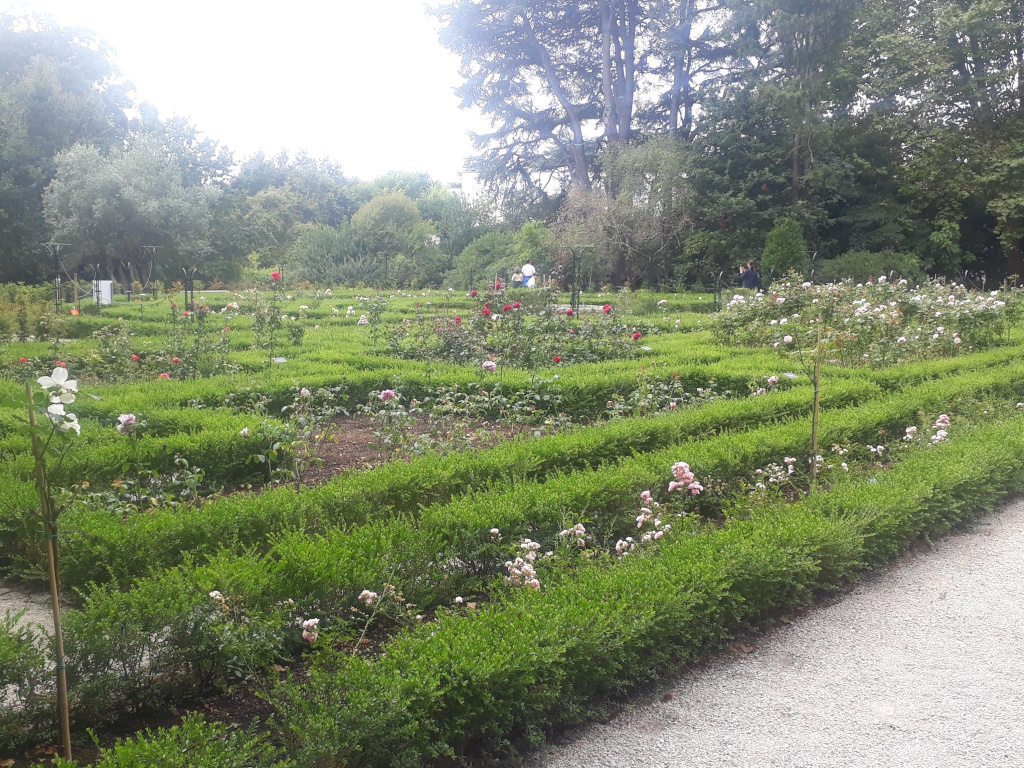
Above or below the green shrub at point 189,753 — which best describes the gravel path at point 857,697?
below

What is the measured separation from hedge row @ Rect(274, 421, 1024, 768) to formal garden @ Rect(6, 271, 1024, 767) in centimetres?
1

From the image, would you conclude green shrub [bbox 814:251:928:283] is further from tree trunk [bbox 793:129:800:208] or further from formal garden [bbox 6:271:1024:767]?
formal garden [bbox 6:271:1024:767]

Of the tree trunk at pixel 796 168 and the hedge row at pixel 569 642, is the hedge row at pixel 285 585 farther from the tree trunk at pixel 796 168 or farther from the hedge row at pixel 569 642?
the tree trunk at pixel 796 168

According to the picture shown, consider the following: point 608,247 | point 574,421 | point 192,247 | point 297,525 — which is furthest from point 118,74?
point 297,525

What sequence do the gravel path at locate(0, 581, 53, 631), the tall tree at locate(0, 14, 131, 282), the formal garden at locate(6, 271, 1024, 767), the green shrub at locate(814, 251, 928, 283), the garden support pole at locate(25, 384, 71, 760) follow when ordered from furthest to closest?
the tall tree at locate(0, 14, 131, 282) → the green shrub at locate(814, 251, 928, 283) → the gravel path at locate(0, 581, 53, 631) → the formal garden at locate(6, 271, 1024, 767) → the garden support pole at locate(25, 384, 71, 760)

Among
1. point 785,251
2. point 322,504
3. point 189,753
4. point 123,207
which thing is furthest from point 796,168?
point 189,753

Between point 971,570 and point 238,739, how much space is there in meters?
3.20

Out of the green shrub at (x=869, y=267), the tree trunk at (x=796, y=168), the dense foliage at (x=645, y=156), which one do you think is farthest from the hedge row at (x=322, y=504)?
the tree trunk at (x=796, y=168)

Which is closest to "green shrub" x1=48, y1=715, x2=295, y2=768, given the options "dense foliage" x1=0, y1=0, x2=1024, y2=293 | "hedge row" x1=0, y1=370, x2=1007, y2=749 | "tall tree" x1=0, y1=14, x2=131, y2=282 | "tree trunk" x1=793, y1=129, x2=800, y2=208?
"hedge row" x1=0, y1=370, x2=1007, y2=749

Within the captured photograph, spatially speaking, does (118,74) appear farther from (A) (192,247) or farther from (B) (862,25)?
(B) (862,25)

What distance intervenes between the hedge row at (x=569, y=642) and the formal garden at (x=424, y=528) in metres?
0.01

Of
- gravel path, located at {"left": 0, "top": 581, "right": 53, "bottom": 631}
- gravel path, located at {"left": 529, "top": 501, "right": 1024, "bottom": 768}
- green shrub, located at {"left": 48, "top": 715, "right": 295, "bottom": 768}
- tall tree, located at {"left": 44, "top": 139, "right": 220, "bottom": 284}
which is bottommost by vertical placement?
gravel path, located at {"left": 529, "top": 501, "right": 1024, "bottom": 768}

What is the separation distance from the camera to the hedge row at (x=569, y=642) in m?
2.01

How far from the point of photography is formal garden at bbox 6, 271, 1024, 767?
2.13 m
